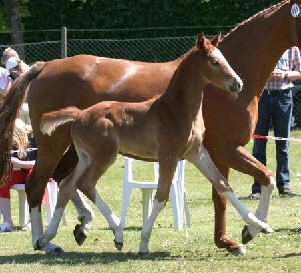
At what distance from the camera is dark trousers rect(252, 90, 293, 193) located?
11941 mm

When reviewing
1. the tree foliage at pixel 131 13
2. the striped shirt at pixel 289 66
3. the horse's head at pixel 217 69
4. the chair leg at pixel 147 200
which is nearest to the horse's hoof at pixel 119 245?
the horse's head at pixel 217 69

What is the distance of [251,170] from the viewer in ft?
25.2

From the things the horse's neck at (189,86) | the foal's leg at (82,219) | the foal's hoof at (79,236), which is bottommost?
the foal's hoof at (79,236)

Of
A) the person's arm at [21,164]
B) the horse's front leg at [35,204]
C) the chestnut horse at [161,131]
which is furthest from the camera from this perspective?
the person's arm at [21,164]

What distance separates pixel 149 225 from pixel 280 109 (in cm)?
487

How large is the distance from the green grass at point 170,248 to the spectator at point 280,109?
39 cm

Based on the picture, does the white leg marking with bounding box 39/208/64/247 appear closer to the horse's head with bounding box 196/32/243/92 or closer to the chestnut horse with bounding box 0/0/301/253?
the chestnut horse with bounding box 0/0/301/253

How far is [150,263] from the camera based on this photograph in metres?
7.36

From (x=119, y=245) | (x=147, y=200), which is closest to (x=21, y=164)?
(x=147, y=200)

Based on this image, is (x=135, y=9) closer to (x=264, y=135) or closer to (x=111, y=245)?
Result: (x=264, y=135)

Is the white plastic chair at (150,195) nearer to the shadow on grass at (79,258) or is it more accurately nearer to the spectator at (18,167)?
the spectator at (18,167)

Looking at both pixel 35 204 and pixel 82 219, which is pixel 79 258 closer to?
pixel 82 219

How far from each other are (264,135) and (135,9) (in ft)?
30.2

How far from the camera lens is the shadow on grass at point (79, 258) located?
24.9 ft
